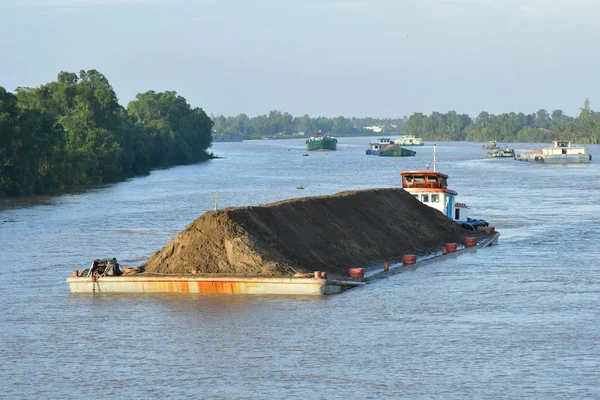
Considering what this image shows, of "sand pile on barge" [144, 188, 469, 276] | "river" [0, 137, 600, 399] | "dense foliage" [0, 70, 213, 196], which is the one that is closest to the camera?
"river" [0, 137, 600, 399]

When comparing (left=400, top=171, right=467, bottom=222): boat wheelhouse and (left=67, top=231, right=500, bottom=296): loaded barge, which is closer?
(left=67, top=231, right=500, bottom=296): loaded barge

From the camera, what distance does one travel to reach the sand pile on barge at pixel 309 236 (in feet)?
132

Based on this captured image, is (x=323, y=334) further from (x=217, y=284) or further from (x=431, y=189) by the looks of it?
(x=431, y=189)

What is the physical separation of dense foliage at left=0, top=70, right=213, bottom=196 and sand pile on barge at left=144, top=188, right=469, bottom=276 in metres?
50.6

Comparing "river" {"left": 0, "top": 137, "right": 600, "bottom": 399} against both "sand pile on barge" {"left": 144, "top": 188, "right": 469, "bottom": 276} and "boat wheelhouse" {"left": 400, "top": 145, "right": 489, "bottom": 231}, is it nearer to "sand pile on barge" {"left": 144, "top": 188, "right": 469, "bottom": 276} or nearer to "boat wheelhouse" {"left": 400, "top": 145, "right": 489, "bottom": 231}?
"sand pile on barge" {"left": 144, "top": 188, "right": 469, "bottom": 276}

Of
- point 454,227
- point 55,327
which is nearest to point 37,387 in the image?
point 55,327

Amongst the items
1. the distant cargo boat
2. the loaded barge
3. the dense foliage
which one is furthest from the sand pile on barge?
the distant cargo boat

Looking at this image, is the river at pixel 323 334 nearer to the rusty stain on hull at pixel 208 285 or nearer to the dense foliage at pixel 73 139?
the rusty stain on hull at pixel 208 285

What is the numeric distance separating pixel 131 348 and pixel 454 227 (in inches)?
1251

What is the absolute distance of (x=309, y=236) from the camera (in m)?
46.1

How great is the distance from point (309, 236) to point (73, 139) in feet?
272

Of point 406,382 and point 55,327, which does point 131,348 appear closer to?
point 55,327

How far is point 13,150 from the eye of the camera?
9788cm

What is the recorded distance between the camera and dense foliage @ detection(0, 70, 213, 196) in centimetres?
9925
